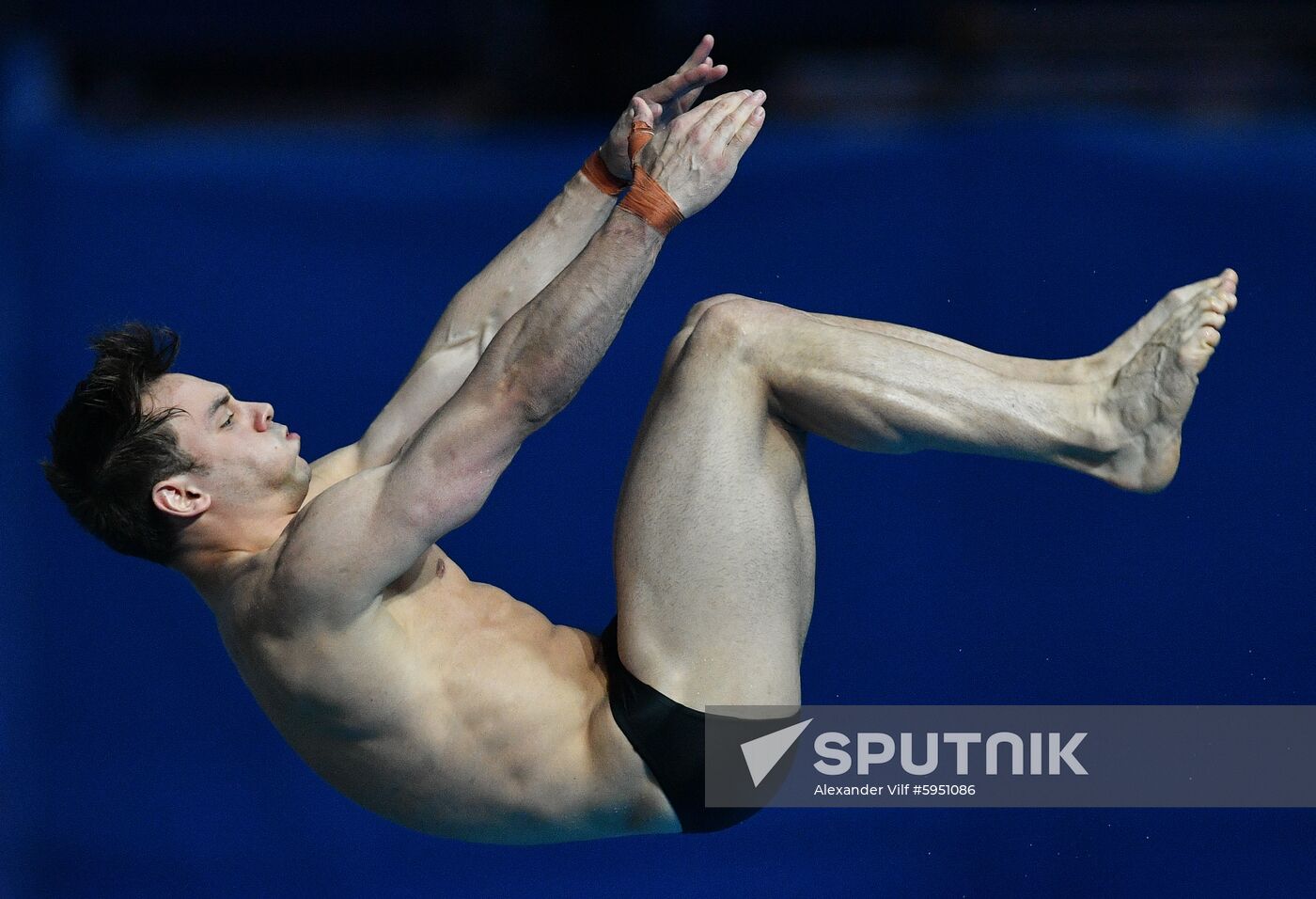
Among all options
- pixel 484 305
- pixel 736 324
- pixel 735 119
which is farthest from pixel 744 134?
pixel 484 305

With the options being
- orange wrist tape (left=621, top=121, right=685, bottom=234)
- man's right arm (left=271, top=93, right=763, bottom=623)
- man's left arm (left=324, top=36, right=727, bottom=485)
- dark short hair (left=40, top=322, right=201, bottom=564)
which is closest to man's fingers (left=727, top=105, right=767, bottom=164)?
man's right arm (left=271, top=93, right=763, bottom=623)

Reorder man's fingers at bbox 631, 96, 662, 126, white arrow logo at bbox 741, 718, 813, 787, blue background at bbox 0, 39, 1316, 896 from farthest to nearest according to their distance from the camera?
1. blue background at bbox 0, 39, 1316, 896
2. man's fingers at bbox 631, 96, 662, 126
3. white arrow logo at bbox 741, 718, 813, 787

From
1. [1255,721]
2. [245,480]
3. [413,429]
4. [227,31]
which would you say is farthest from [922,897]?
[227,31]

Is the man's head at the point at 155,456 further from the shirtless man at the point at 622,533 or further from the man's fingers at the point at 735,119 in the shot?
the man's fingers at the point at 735,119

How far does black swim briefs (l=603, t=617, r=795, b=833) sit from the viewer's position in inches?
89.2

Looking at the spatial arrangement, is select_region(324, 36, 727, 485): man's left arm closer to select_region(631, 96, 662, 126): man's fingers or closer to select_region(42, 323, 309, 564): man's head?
select_region(631, 96, 662, 126): man's fingers

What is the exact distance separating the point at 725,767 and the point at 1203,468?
5.55 ft

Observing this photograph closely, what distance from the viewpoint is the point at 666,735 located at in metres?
2.28

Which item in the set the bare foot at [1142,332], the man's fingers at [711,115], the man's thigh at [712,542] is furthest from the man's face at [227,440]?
the bare foot at [1142,332]

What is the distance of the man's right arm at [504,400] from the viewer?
1.99 metres

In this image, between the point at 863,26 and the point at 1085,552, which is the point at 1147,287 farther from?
the point at 863,26

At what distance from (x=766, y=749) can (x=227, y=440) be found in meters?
0.89

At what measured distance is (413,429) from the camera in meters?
2.62

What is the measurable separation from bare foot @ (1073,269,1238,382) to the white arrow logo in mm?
661
